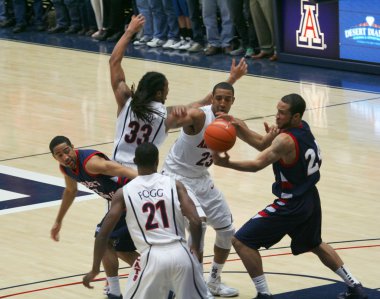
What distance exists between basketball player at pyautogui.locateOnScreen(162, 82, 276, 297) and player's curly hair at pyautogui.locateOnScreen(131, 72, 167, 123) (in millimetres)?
332

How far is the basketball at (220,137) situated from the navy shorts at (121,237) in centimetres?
92

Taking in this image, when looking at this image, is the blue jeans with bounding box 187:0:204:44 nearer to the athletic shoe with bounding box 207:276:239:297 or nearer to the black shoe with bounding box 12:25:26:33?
the black shoe with bounding box 12:25:26:33

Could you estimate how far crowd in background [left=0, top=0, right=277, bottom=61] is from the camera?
19797 mm

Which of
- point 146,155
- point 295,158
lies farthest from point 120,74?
point 146,155

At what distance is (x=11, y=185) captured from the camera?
12367 millimetres

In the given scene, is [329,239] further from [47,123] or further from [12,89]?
[12,89]

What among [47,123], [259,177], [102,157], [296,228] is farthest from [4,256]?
[47,123]

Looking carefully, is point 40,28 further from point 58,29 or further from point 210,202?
point 210,202

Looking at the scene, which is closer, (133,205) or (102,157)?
(133,205)

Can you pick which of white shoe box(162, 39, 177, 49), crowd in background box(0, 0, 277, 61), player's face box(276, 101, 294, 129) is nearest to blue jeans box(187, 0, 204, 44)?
crowd in background box(0, 0, 277, 61)

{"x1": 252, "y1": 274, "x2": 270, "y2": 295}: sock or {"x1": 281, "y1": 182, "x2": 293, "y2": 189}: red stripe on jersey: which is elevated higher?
{"x1": 281, "y1": 182, "x2": 293, "y2": 189}: red stripe on jersey

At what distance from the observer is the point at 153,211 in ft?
23.2

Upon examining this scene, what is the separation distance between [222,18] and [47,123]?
18.5 ft

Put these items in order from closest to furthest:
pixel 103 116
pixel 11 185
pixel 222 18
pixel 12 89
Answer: pixel 11 185 → pixel 103 116 → pixel 12 89 → pixel 222 18
